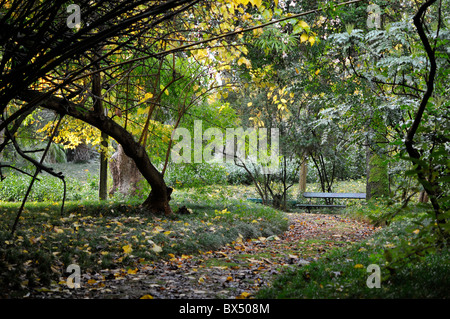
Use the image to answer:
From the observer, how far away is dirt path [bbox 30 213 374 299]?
3271 mm

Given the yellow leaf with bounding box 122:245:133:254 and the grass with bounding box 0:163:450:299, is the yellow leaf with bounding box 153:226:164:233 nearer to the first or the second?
the grass with bounding box 0:163:450:299

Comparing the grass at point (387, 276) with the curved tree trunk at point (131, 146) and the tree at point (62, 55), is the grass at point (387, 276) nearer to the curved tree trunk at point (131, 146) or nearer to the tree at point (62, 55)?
the tree at point (62, 55)

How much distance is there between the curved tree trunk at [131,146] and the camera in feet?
17.7

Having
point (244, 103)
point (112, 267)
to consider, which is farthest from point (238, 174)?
point (112, 267)

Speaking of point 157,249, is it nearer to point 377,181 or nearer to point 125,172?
point 125,172

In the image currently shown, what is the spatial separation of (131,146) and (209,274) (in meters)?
3.17

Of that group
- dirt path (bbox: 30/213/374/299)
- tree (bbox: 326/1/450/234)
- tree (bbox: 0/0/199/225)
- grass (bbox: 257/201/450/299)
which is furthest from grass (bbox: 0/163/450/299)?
tree (bbox: 0/0/199/225)

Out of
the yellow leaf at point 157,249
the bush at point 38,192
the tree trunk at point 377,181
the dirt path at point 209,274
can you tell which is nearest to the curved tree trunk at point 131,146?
the dirt path at point 209,274

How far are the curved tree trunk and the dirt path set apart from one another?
188 centimetres

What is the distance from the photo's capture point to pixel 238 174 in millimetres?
19922

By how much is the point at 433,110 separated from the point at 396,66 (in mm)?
1410

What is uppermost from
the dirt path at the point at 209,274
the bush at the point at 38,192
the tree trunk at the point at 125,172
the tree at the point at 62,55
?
the tree at the point at 62,55

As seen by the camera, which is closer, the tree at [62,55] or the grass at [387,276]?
the tree at [62,55]

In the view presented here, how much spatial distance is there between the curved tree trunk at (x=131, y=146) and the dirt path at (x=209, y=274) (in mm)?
1879
